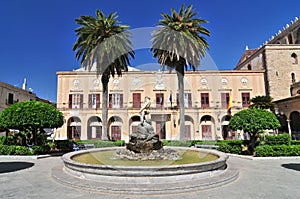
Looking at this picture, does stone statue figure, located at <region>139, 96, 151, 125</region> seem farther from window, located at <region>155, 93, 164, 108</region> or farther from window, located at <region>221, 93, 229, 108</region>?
window, located at <region>221, 93, 229, 108</region>

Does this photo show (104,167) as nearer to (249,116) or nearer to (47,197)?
(47,197)

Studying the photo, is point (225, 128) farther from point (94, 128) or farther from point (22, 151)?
point (22, 151)

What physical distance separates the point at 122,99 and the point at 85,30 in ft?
47.0

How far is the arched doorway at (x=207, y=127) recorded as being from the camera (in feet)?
105

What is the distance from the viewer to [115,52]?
1970 cm

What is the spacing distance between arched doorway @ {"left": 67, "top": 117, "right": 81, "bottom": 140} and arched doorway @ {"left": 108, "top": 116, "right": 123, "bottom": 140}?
459 cm

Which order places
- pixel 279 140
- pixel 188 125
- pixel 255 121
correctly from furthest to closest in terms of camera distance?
1. pixel 188 125
2. pixel 279 140
3. pixel 255 121

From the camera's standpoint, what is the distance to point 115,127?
33031 mm

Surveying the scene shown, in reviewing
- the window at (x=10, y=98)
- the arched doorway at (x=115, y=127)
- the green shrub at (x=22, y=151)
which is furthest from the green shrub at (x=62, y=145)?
the window at (x=10, y=98)

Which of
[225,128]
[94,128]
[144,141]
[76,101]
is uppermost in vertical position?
[76,101]

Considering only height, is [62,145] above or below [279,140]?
below

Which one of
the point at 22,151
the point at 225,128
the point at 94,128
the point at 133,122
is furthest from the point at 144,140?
the point at 225,128

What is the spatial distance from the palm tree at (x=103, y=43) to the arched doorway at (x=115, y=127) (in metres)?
12.0

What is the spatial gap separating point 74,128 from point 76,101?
4101 mm
